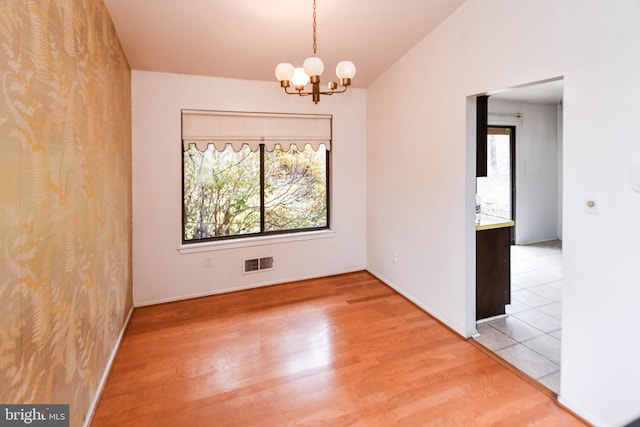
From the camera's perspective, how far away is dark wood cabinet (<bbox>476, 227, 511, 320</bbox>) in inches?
121

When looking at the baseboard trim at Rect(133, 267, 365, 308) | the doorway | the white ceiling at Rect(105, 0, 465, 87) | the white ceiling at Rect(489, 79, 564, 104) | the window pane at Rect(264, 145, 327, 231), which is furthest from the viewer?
the white ceiling at Rect(489, 79, 564, 104)

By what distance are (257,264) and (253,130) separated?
1.61 m

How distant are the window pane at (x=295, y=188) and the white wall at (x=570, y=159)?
1.36m

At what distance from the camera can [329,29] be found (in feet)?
9.52

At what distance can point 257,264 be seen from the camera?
3.99m

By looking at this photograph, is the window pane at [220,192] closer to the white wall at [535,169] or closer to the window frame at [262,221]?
the window frame at [262,221]

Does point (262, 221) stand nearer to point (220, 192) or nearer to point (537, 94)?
point (220, 192)

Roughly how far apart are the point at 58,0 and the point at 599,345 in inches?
127

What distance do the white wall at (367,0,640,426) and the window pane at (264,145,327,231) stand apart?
4.48 feet

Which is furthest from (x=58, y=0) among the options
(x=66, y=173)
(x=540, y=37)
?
(x=540, y=37)

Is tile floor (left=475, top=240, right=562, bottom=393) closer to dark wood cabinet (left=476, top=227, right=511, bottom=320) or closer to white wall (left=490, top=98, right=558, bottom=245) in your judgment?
dark wood cabinet (left=476, top=227, right=511, bottom=320)

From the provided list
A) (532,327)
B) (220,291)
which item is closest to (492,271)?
(532,327)

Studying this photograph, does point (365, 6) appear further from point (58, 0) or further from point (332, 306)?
point (332, 306)
